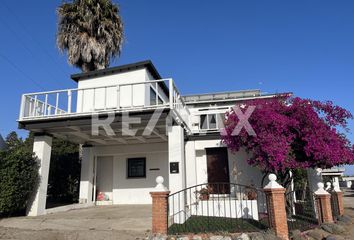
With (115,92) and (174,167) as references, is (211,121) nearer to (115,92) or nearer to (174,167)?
(115,92)

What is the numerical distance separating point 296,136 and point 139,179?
25.6ft

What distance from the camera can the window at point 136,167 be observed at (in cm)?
1480

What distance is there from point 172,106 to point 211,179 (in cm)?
467

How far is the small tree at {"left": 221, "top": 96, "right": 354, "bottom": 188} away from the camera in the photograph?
30.9 feet

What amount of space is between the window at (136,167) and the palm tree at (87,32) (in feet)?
19.4

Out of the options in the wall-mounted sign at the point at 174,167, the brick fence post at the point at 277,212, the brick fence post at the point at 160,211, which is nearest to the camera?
the brick fence post at the point at 277,212

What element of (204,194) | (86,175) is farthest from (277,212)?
(86,175)

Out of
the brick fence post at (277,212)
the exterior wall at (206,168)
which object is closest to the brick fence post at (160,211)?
the brick fence post at (277,212)

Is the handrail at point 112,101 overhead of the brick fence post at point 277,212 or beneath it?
overhead

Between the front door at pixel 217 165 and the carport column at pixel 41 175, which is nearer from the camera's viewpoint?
the carport column at pixel 41 175

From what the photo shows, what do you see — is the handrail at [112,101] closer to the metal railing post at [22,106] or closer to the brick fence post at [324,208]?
the metal railing post at [22,106]

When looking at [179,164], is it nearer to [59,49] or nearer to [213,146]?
[213,146]

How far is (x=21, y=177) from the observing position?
33.4 ft

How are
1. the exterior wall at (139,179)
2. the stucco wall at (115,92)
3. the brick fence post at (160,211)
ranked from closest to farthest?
the brick fence post at (160,211), the stucco wall at (115,92), the exterior wall at (139,179)
